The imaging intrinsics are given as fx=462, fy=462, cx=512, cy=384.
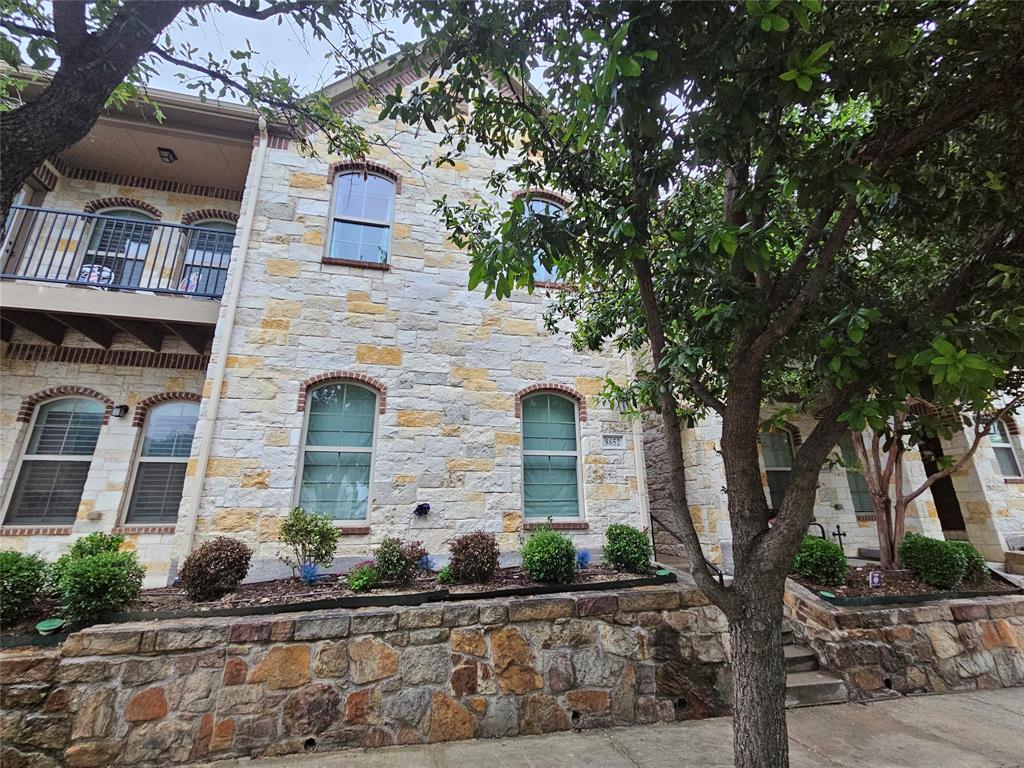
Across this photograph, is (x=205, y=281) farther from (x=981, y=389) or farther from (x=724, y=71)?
(x=981, y=389)

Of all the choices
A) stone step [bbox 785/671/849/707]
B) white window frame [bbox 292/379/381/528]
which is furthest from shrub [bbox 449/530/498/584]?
stone step [bbox 785/671/849/707]

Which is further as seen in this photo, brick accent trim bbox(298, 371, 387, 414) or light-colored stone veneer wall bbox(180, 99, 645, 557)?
brick accent trim bbox(298, 371, 387, 414)

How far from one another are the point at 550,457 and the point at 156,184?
25.6ft

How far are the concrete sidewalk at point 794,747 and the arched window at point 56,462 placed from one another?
190 inches

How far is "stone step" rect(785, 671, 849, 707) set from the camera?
450cm

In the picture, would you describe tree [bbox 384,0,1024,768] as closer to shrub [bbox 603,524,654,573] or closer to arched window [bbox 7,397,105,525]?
shrub [bbox 603,524,654,573]

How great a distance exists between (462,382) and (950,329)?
5.04 metres

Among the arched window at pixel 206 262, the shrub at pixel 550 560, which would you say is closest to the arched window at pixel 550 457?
the shrub at pixel 550 560

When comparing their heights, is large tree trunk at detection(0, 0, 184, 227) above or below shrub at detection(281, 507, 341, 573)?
above

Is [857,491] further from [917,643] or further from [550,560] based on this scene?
[550,560]

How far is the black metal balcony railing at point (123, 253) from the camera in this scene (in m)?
6.71

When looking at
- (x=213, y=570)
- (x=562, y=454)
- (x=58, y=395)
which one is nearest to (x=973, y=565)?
(x=562, y=454)

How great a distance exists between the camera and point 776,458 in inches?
321

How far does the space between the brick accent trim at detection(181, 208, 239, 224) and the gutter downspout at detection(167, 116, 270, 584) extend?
60.9 inches
